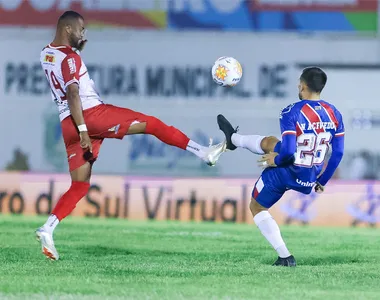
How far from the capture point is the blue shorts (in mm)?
8977

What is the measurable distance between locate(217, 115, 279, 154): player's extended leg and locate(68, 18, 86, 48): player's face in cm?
166

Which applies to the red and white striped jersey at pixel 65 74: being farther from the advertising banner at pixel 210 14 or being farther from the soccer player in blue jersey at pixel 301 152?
the advertising banner at pixel 210 14

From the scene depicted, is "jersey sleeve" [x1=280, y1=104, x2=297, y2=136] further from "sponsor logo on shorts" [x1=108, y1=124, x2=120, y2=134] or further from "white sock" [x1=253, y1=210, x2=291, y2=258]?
"sponsor logo on shorts" [x1=108, y1=124, x2=120, y2=134]

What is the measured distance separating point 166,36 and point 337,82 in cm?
489

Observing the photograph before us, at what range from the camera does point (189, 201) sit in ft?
56.2

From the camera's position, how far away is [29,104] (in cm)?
2838

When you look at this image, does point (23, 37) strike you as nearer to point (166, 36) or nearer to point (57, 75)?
point (166, 36)

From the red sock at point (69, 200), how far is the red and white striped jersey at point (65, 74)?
0.66m

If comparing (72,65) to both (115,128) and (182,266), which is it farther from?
(182,266)

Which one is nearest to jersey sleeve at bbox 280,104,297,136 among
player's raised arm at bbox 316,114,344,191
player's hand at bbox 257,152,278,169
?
player's hand at bbox 257,152,278,169

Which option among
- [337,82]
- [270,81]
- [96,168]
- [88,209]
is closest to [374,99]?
[337,82]

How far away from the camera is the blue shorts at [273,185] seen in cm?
898

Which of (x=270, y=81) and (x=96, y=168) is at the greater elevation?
(x=270, y=81)

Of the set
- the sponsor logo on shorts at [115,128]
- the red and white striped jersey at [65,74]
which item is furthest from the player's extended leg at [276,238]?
the red and white striped jersey at [65,74]
